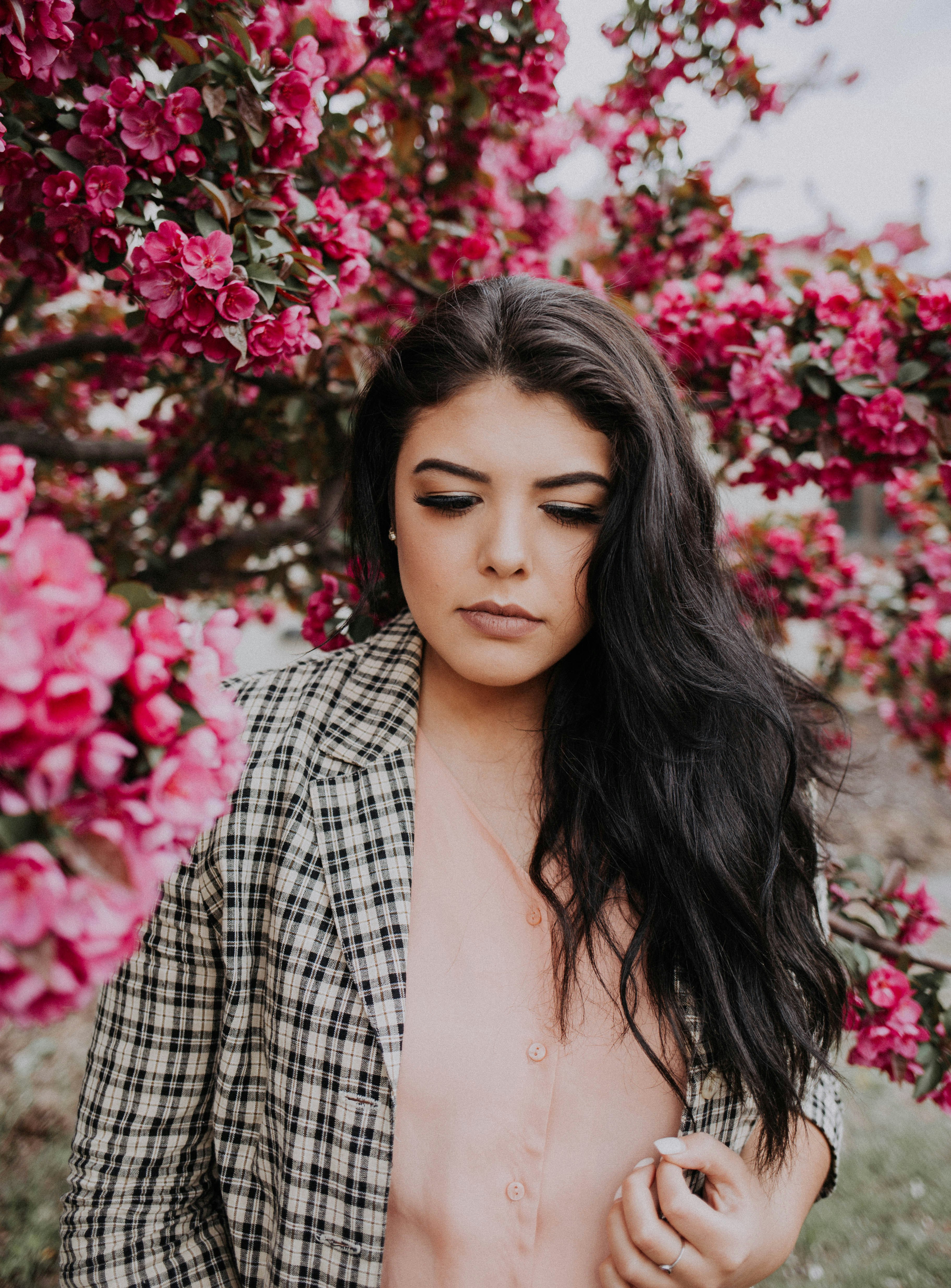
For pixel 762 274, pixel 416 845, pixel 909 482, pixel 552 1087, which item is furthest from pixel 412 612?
pixel 909 482

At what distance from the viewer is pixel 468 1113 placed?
111 centimetres

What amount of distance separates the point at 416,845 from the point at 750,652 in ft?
2.27

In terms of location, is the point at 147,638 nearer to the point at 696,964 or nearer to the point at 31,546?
the point at 31,546

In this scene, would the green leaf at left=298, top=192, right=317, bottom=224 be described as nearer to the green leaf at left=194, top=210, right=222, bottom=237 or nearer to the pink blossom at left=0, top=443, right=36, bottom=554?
the green leaf at left=194, top=210, right=222, bottom=237

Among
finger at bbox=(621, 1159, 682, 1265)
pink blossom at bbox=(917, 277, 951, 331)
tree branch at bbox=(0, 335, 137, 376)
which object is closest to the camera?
finger at bbox=(621, 1159, 682, 1265)

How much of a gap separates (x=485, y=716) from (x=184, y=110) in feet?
3.54

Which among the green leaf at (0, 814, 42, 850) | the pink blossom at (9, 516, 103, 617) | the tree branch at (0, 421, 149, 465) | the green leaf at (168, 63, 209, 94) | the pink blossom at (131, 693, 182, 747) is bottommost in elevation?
the green leaf at (0, 814, 42, 850)

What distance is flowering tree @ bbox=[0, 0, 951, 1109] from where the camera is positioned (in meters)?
0.51

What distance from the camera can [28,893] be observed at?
1.57 ft

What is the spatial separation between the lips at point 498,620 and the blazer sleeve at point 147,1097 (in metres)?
0.52

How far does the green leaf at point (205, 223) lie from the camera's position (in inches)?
48.7

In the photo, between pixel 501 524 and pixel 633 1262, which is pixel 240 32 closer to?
pixel 501 524

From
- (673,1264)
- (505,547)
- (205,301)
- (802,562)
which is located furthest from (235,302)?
(802,562)

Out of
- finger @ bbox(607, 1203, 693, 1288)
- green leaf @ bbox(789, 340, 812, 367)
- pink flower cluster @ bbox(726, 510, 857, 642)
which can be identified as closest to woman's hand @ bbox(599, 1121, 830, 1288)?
finger @ bbox(607, 1203, 693, 1288)
